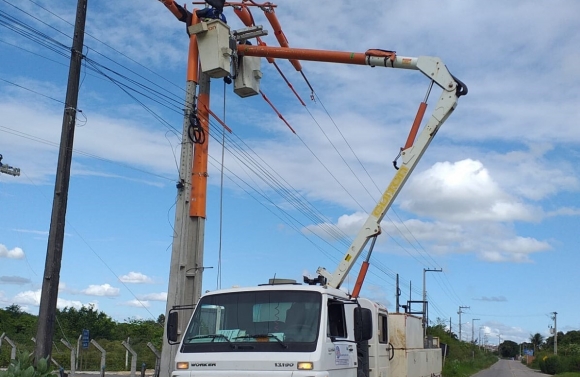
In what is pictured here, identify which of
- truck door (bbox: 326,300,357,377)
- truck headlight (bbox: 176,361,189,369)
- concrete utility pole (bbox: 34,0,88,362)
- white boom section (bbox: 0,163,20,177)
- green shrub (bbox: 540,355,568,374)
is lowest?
green shrub (bbox: 540,355,568,374)

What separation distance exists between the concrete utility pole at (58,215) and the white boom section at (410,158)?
4.94 m

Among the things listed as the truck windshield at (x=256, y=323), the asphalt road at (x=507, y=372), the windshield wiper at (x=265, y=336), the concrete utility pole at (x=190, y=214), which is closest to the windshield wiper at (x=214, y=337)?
the truck windshield at (x=256, y=323)

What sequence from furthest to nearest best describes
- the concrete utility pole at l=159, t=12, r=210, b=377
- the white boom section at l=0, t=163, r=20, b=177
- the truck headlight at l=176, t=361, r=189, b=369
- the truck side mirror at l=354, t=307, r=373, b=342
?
the white boom section at l=0, t=163, r=20, b=177 < the concrete utility pole at l=159, t=12, r=210, b=377 < the truck side mirror at l=354, t=307, r=373, b=342 < the truck headlight at l=176, t=361, r=189, b=369

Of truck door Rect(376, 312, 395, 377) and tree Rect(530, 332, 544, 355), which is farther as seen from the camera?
tree Rect(530, 332, 544, 355)

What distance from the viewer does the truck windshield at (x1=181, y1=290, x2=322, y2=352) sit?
7.99 metres

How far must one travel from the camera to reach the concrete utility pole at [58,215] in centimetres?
1200

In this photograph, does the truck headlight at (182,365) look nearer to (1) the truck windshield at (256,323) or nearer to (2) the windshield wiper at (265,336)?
(1) the truck windshield at (256,323)

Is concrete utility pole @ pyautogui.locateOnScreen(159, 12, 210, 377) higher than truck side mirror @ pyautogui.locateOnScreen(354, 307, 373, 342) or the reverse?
higher

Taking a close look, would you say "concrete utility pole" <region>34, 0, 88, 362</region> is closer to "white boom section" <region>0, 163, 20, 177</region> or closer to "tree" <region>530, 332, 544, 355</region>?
"white boom section" <region>0, 163, 20, 177</region>

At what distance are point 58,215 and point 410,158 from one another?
6751mm

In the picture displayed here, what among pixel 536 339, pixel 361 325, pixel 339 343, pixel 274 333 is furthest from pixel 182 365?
pixel 536 339

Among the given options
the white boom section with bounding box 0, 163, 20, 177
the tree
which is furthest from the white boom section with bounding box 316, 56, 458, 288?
the tree

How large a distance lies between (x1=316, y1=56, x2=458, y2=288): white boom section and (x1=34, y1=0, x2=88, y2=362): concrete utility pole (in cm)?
494

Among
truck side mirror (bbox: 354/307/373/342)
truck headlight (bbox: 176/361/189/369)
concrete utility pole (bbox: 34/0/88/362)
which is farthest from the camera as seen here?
concrete utility pole (bbox: 34/0/88/362)
